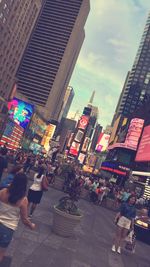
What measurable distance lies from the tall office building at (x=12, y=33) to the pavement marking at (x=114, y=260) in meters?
75.9

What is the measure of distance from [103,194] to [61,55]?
540ft

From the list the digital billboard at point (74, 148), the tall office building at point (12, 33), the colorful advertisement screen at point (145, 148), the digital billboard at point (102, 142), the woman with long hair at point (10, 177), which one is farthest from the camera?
the digital billboard at point (102, 142)

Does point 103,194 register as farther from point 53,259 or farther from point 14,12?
point 14,12

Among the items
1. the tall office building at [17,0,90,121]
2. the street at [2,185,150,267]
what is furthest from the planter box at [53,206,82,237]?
the tall office building at [17,0,90,121]

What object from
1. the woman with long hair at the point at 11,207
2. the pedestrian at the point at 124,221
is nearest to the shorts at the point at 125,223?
the pedestrian at the point at 124,221

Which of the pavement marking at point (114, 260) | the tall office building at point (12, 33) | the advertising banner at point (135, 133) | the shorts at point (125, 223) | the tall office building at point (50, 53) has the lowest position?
the pavement marking at point (114, 260)

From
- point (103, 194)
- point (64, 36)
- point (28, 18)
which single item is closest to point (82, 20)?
point (64, 36)

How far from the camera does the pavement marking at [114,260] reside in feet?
28.4

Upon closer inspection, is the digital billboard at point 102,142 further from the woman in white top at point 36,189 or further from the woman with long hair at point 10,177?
the woman with long hair at point 10,177

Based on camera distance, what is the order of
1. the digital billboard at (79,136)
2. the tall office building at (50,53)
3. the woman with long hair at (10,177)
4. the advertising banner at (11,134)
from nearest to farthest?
the woman with long hair at (10,177) < the advertising banner at (11,134) < the digital billboard at (79,136) < the tall office building at (50,53)

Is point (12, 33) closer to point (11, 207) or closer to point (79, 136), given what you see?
point (79, 136)

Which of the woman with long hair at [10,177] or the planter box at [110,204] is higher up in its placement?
the woman with long hair at [10,177]

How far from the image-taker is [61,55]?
182 metres

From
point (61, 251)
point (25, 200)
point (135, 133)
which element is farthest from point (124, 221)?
point (135, 133)
